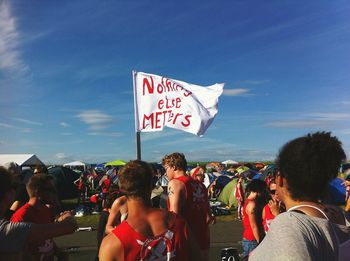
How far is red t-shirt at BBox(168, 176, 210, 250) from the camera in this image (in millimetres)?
4184

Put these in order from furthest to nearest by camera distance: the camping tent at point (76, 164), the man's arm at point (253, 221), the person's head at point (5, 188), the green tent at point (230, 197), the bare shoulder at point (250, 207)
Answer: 1. the camping tent at point (76, 164)
2. the green tent at point (230, 197)
3. the bare shoulder at point (250, 207)
4. the man's arm at point (253, 221)
5. the person's head at point (5, 188)

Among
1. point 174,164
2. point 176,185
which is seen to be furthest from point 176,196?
point 174,164

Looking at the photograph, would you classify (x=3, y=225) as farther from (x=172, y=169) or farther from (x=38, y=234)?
(x=172, y=169)

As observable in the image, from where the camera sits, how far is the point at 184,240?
2439mm

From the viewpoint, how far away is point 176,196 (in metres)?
4.10

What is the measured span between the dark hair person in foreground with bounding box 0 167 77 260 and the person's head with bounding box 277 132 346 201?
1466 millimetres

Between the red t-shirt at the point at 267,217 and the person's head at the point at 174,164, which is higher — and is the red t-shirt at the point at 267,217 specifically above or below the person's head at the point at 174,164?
below

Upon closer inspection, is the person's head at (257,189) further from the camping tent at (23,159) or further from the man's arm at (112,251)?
the camping tent at (23,159)

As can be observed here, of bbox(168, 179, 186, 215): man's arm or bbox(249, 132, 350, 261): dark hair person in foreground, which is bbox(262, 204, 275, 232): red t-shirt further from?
bbox(249, 132, 350, 261): dark hair person in foreground

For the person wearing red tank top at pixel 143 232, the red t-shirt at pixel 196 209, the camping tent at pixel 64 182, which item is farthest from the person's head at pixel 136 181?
the camping tent at pixel 64 182

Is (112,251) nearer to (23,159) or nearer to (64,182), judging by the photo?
(64,182)

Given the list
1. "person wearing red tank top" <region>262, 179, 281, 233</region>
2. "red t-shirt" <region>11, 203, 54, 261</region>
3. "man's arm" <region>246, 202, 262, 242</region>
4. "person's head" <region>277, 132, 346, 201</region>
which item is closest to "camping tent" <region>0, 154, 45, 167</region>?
"man's arm" <region>246, 202, 262, 242</region>

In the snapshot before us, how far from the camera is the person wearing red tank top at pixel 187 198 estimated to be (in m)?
4.12

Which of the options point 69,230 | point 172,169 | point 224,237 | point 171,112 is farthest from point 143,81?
point 224,237
